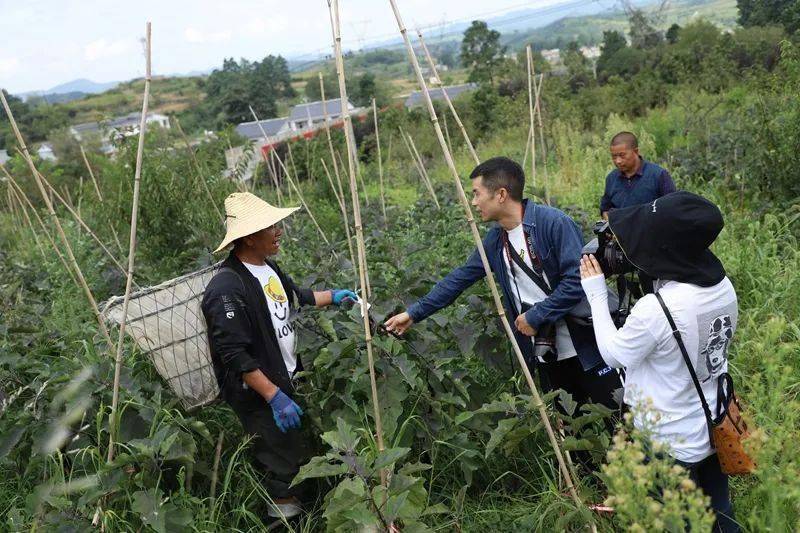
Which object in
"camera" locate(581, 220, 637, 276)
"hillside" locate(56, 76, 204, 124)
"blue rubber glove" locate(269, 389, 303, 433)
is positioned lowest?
"blue rubber glove" locate(269, 389, 303, 433)

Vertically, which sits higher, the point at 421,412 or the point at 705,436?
the point at 705,436

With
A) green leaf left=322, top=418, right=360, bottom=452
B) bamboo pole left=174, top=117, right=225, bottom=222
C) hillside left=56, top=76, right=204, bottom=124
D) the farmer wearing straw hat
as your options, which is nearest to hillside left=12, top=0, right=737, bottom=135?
hillside left=56, top=76, right=204, bottom=124

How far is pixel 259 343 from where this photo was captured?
257cm

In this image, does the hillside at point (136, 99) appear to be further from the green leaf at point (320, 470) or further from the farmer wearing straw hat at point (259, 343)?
the green leaf at point (320, 470)

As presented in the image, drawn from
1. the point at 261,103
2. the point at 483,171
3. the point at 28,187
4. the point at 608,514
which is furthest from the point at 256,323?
the point at 261,103

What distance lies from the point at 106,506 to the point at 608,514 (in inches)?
73.8

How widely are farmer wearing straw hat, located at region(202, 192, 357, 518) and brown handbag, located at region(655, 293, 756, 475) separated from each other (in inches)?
57.2

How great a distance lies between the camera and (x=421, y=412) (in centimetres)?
269

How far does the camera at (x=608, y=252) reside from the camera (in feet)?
6.58

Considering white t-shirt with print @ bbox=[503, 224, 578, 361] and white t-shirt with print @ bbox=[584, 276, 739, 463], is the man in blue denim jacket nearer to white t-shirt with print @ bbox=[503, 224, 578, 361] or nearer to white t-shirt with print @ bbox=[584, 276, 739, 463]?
white t-shirt with print @ bbox=[503, 224, 578, 361]

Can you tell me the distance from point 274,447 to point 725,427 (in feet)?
5.64

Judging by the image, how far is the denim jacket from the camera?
99.0 inches

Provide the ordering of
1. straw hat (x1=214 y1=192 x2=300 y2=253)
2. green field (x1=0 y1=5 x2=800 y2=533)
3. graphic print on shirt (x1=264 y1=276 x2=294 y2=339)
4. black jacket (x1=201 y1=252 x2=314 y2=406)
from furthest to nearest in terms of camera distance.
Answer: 1. graphic print on shirt (x1=264 y1=276 x2=294 y2=339)
2. straw hat (x1=214 y1=192 x2=300 y2=253)
3. black jacket (x1=201 y1=252 x2=314 y2=406)
4. green field (x1=0 y1=5 x2=800 y2=533)

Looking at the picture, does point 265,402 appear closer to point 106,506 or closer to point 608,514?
point 106,506
